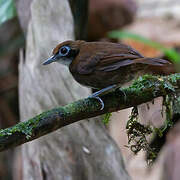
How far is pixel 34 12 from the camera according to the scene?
3730mm

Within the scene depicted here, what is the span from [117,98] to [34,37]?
125cm

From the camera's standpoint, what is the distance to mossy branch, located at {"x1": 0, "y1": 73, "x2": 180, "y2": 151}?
7.47ft

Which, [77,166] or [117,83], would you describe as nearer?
[117,83]

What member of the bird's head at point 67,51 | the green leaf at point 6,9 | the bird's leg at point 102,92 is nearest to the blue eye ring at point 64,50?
the bird's head at point 67,51

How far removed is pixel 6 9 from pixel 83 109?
1828mm

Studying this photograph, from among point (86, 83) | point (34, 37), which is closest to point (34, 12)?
point (34, 37)

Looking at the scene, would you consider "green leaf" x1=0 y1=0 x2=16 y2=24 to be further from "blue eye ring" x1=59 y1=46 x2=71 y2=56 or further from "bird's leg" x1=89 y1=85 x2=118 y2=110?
"bird's leg" x1=89 y1=85 x2=118 y2=110

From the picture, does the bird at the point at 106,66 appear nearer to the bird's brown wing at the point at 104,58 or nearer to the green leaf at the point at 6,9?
the bird's brown wing at the point at 104,58

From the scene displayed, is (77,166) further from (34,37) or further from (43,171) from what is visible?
(34,37)

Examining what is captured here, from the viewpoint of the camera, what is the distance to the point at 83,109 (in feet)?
8.20

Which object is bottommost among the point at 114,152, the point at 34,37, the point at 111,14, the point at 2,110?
the point at 2,110

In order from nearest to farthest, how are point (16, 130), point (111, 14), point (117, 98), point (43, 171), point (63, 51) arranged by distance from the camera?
point (16, 130) → point (117, 98) → point (63, 51) → point (43, 171) → point (111, 14)

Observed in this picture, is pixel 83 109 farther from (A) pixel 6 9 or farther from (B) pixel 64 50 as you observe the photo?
(A) pixel 6 9

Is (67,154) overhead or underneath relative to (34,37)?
underneath
